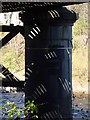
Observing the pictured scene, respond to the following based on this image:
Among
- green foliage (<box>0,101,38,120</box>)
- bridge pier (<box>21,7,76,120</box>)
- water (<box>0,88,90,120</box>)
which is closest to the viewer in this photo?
green foliage (<box>0,101,38,120</box>)

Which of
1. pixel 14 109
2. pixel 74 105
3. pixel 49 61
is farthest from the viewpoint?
pixel 74 105

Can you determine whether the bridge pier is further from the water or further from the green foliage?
the water

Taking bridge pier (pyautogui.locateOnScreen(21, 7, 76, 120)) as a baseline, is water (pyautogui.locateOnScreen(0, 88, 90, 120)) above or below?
below

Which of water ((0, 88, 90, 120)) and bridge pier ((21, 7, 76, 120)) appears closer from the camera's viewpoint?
bridge pier ((21, 7, 76, 120))

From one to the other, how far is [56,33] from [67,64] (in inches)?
26.5

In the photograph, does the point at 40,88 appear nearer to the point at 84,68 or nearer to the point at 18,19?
the point at 18,19

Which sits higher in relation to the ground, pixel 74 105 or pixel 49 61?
pixel 49 61

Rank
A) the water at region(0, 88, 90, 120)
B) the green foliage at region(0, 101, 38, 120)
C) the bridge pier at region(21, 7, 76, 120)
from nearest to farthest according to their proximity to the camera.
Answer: the green foliage at region(0, 101, 38, 120)
the bridge pier at region(21, 7, 76, 120)
the water at region(0, 88, 90, 120)

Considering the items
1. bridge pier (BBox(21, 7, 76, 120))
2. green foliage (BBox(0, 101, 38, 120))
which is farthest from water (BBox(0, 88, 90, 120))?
green foliage (BBox(0, 101, 38, 120))

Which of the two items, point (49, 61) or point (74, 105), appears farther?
point (74, 105)

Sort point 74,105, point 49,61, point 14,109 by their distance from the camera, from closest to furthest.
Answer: point 14,109 < point 49,61 < point 74,105

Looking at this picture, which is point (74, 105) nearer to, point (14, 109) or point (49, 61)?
point (49, 61)

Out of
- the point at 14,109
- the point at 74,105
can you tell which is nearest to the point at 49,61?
the point at 14,109

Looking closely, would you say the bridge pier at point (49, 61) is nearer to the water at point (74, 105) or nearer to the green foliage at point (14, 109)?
the green foliage at point (14, 109)
